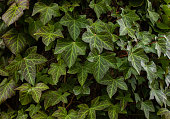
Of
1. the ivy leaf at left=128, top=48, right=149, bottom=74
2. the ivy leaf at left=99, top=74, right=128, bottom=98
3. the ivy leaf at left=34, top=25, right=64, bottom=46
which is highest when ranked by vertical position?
the ivy leaf at left=34, top=25, right=64, bottom=46

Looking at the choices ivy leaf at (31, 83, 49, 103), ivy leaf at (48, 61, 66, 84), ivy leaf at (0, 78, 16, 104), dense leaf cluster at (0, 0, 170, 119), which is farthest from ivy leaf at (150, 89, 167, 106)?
ivy leaf at (0, 78, 16, 104)

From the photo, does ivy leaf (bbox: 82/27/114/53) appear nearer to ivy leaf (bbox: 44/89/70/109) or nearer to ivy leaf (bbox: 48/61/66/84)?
ivy leaf (bbox: 48/61/66/84)

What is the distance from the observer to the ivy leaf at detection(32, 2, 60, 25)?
3.43ft

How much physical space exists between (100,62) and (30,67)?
1.47ft

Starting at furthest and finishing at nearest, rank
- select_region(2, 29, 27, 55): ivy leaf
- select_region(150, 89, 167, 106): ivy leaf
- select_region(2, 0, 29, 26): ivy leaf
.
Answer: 1. select_region(150, 89, 167, 106): ivy leaf
2. select_region(2, 29, 27, 55): ivy leaf
3. select_region(2, 0, 29, 26): ivy leaf

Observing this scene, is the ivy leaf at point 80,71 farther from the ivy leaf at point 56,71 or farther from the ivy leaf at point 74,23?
the ivy leaf at point 74,23

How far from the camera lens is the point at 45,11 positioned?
105 centimetres

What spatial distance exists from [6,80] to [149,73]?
1.02 m

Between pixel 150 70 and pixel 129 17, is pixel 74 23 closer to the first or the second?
pixel 129 17

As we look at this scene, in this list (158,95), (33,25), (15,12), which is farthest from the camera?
(158,95)

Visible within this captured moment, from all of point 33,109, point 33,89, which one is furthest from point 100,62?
point 33,109

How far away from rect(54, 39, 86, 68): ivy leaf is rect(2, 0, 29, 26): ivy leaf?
0.95ft

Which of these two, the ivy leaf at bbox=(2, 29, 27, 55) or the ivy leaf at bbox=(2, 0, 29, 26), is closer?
the ivy leaf at bbox=(2, 0, 29, 26)

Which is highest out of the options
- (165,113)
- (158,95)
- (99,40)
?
(99,40)
